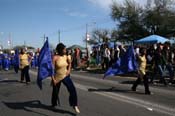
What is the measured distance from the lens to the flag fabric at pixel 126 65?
16938mm

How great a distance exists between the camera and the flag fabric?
16938mm

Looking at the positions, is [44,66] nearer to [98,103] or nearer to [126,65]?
[98,103]

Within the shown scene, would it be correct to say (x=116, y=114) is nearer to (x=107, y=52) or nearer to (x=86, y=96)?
(x=86, y=96)

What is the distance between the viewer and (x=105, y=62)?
1219 inches

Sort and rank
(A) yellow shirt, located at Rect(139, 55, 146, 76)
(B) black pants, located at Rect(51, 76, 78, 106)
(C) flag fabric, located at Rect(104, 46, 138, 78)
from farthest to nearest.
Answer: (C) flag fabric, located at Rect(104, 46, 138, 78) < (A) yellow shirt, located at Rect(139, 55, 146, 76) < (B) black pants, located at Rect(51, 76, 78, 106)

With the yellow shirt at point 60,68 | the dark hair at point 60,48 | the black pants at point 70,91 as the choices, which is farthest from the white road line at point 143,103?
the dark hair at point 60,48

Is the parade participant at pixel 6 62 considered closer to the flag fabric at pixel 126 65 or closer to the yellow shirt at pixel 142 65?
the flag fabric at pixel 126 65

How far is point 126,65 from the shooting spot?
56.1 feet

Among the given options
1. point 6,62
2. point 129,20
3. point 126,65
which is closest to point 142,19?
point 129,20

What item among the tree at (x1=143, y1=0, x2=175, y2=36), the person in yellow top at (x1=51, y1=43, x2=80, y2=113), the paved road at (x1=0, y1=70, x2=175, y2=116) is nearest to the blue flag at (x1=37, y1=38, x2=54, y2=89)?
the person in yellow top at (x1=51, y1=43, x2=80, y2=113)

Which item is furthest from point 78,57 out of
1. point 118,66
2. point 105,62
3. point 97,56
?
point 118,66

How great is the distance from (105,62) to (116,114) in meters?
20.4

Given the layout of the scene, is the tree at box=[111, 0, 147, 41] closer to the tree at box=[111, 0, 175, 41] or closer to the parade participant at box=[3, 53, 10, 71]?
the tree at box=[111, 0, 175, 41]

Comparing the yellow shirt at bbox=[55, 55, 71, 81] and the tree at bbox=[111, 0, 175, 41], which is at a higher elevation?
the tree at bbox=[111, 0, 175, 41]
